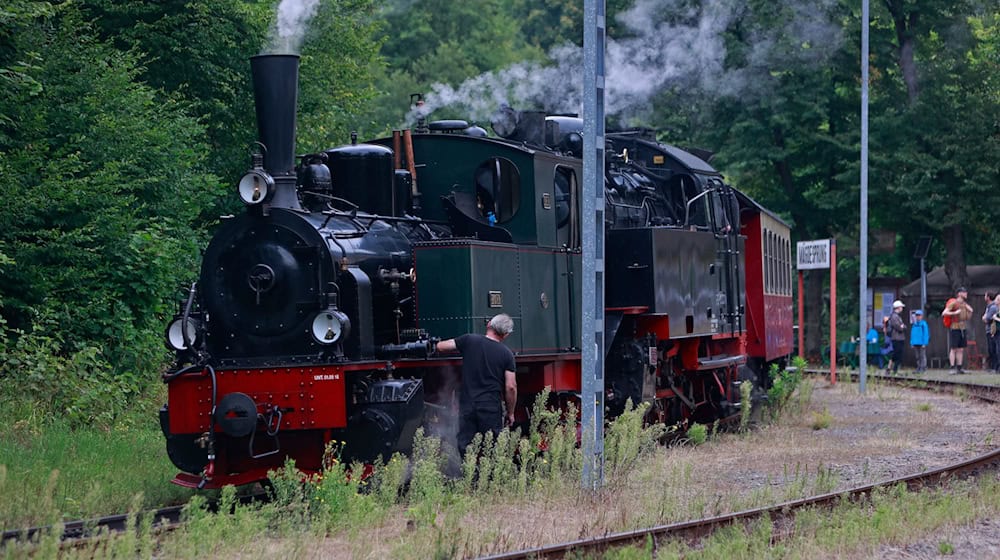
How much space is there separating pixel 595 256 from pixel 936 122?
23.7m

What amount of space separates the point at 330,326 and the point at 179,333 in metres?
1.59

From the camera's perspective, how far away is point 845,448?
47.3ft

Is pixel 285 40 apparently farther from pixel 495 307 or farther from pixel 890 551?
pixel 890 551

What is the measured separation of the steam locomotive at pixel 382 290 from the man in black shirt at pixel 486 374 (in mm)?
367

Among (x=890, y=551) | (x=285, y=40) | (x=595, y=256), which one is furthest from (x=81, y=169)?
(x=890, y=551)

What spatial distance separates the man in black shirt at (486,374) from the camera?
1034 cm

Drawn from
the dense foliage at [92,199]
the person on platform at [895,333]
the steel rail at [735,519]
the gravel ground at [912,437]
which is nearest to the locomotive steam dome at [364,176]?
the dense foliage at [92,199]

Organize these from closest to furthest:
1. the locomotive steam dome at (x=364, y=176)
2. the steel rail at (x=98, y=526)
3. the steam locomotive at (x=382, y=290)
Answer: the steel rail at (x=98, y=526) < the steam locomotive at (x=382, y=290) < the locomotive steam dome at (x=364, y=176)

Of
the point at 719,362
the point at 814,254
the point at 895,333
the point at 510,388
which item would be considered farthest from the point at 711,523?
the point at 895,333

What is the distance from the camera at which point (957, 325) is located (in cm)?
2642

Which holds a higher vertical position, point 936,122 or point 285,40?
point 936,122

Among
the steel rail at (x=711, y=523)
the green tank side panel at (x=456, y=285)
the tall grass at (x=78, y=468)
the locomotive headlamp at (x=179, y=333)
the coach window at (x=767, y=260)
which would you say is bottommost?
the steel rail at (x=711, y=523)

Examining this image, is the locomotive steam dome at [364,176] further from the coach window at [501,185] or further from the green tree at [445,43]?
the green tree at [445,43]

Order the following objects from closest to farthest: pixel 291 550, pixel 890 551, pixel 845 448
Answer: pixel 291 550
pixel 890 551
pixel 845 448
